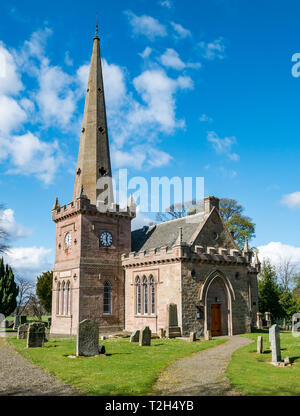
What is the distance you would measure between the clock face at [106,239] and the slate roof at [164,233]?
317 cm

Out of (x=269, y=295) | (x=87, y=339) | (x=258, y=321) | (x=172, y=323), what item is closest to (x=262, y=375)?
(x=87, y=339)

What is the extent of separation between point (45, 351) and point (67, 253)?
1432cm

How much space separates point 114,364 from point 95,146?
23194 millimetres

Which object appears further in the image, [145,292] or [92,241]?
[92,241]

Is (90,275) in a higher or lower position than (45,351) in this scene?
higher

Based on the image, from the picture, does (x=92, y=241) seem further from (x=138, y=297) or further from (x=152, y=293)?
(x=152, y=293)

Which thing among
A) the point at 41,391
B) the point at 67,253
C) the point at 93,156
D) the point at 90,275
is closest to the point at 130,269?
the point at 90,275

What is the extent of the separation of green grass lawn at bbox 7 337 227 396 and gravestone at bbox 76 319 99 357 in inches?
23.2

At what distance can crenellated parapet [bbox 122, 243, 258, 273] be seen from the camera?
89.6ft

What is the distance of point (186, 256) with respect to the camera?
27.2 metres

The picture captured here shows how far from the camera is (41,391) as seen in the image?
11.0 metres

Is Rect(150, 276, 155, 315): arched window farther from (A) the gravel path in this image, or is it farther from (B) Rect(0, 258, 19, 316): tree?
(B) Rect(0, 258, 19, 316): tree
